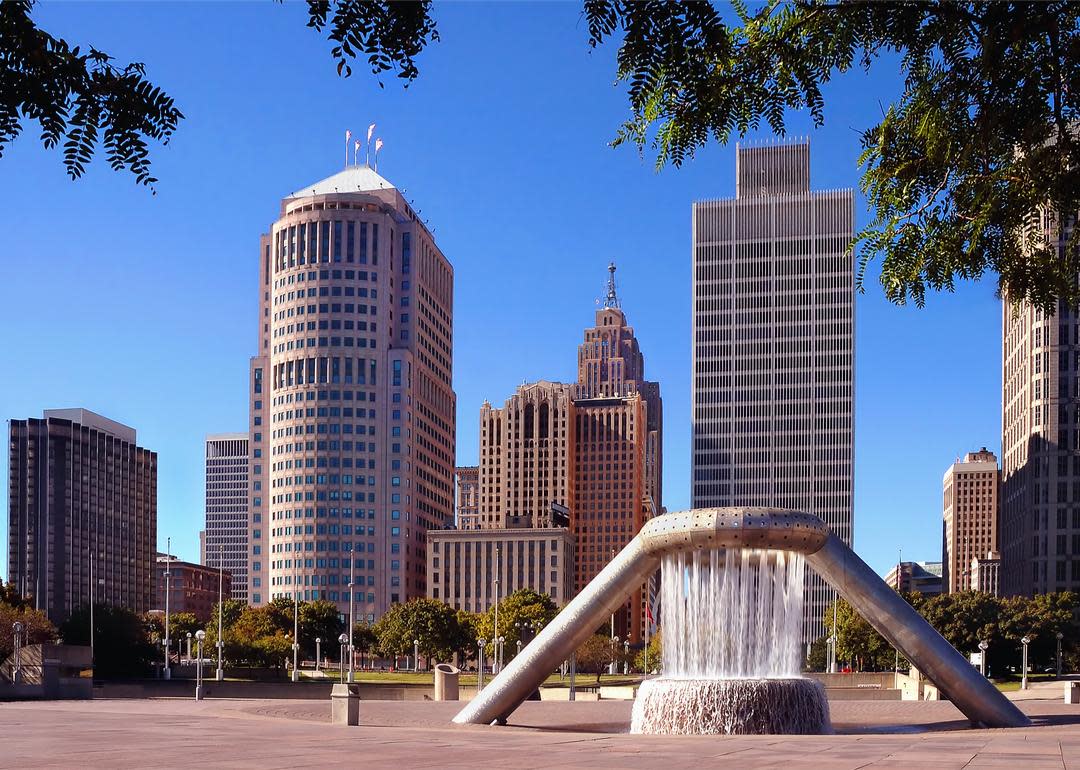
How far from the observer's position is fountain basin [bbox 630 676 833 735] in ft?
117

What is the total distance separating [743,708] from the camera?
3575 centimetres

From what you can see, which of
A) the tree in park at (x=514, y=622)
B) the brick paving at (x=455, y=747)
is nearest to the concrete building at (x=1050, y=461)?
the tree in park at (x=514, y=622)

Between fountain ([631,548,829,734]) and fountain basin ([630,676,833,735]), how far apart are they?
0.03m

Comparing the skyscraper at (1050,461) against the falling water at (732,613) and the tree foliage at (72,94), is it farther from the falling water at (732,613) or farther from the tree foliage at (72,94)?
the tree foliage at (72,94)

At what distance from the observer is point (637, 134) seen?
877cm

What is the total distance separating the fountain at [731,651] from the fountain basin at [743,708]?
0.03 m

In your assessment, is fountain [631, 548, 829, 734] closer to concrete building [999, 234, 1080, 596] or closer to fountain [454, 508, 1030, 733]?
fountain [454, 508, 1030, 733]

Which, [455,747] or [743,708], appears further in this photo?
[743,708]

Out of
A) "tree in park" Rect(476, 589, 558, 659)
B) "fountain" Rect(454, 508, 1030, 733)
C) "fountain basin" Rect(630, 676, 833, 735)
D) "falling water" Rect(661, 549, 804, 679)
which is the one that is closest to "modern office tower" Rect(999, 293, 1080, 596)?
"tree in park" Rect(476, 589, 558, 659)

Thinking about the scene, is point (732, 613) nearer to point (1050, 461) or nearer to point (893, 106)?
point (893, 106)

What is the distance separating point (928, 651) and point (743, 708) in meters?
5.37

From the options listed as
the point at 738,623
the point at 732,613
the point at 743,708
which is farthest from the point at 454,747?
the point at 738,623

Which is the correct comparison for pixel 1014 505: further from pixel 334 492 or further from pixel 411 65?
pixel 411 65

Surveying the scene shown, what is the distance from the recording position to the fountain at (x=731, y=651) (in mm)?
35812
